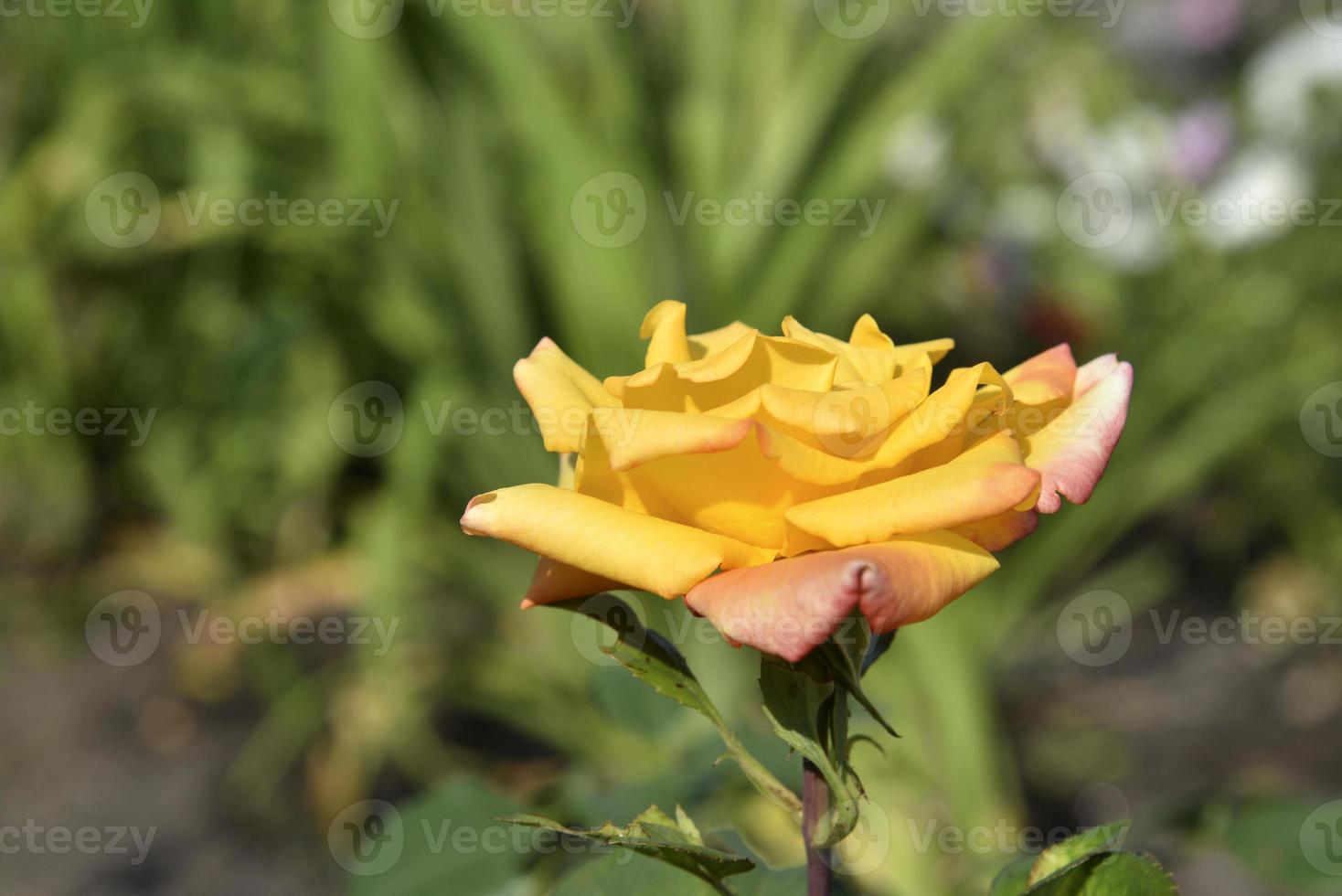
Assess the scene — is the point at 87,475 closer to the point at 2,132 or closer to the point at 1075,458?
the point at 2,132

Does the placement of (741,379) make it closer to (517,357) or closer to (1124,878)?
(1124,878)

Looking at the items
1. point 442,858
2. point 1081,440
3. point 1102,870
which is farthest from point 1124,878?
point 442,858

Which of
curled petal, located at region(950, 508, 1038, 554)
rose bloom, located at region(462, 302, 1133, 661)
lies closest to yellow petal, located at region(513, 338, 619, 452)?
rose bloom, located at region(462, 302, 1133, 661)

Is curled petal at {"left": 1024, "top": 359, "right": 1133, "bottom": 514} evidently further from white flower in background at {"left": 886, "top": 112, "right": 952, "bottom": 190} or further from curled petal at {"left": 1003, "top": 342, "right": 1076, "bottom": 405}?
white flower in background at {"left": 886, "top": 112, "right": 952, "bottom": 190}

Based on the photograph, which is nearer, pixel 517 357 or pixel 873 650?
pixel 873 650

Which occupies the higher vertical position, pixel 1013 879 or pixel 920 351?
pixel 920 351

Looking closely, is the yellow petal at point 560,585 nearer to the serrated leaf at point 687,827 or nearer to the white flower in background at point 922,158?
the serrated leaf at point 687,827
